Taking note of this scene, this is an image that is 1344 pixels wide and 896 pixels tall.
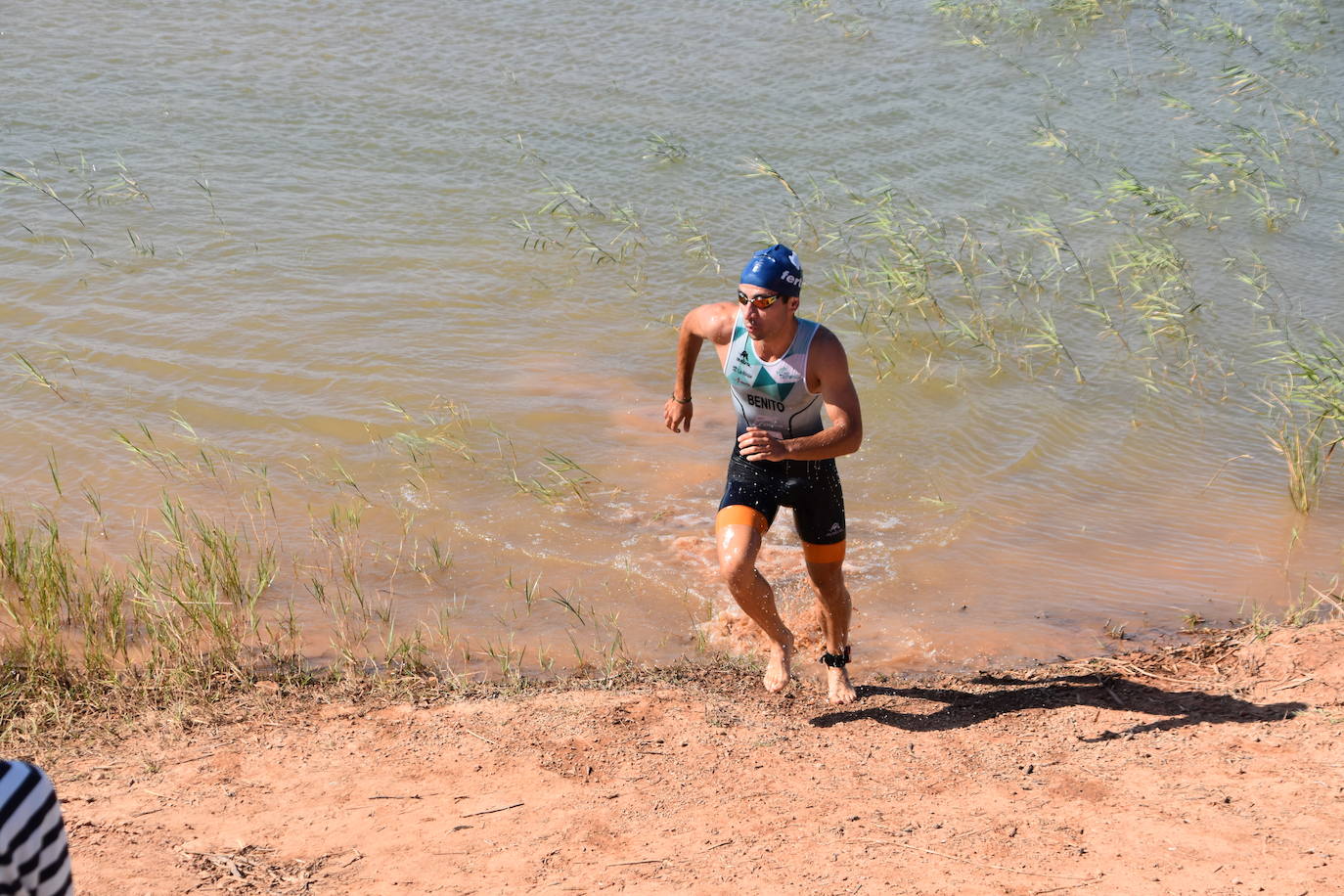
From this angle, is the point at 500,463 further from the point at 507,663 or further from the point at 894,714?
the point at 894,714

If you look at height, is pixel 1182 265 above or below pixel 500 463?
above

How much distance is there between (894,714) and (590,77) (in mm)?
10685

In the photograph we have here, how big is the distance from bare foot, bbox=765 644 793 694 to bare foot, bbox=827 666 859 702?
0.20 meters

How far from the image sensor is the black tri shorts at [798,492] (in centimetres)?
482

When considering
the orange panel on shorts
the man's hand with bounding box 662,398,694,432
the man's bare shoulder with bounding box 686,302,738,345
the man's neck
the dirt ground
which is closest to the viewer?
the dirt ground

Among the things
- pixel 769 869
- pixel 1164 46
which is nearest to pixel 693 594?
pixel 769 869

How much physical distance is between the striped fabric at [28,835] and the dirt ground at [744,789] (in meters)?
1.92

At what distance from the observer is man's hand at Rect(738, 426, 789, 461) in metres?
4.40

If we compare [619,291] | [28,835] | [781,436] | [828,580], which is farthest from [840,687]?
[619,291]

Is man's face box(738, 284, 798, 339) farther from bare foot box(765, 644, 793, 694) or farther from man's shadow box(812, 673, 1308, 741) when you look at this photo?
man's shadow box(812, 673, 1308, 741)

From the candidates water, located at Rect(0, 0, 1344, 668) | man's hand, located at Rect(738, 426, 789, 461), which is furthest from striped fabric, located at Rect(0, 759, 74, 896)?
water, located at Rect(0, 0, 1344, 668)

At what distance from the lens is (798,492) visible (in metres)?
4.83

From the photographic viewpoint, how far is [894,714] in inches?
194

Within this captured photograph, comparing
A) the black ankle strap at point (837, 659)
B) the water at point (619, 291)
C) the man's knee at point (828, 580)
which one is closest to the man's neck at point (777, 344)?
the man's knee at point (828, 580)
